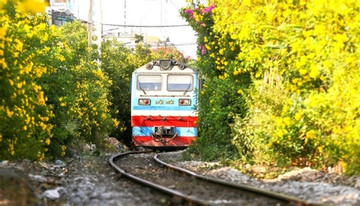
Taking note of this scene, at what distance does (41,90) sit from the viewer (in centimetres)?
1639

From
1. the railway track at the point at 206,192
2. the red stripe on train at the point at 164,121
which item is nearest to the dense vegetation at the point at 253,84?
the railway track at the point at 206,192

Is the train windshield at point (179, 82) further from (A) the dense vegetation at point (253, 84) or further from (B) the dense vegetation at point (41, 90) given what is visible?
(B) the dense vegetation at point (41, 90)

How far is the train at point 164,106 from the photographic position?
2362cm

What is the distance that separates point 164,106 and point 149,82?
1.26 meters

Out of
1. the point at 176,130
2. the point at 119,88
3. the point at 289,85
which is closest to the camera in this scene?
the point at 289,85

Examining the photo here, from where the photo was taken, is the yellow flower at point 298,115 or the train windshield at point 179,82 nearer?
the yellow flower at point 298,115

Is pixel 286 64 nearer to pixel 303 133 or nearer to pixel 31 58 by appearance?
pixel 303 133

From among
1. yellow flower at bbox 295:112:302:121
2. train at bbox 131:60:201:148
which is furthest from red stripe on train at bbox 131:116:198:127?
yellow flower at bbox 295:112:302:121

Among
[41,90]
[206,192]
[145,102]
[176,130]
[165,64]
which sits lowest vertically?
[176,130]

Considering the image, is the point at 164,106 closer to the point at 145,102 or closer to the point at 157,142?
the point at 145,102

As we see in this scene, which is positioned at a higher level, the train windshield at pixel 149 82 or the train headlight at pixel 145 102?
the train windshield at pixel 149 82

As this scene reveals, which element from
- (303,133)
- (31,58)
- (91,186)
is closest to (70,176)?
(91,186)

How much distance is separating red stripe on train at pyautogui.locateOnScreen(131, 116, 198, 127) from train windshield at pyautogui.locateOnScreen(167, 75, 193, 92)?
114cm

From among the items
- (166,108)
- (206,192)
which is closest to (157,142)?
(166,108)
